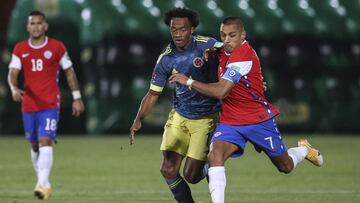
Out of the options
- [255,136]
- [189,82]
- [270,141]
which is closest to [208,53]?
[189,82]

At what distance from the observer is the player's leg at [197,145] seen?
1116 centimetres

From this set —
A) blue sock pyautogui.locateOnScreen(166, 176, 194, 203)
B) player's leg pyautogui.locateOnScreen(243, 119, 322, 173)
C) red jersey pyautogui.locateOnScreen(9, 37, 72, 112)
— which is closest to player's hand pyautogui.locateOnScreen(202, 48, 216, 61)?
player's leg pyautogui.locateOnScreen(243, 119, 322, 173)

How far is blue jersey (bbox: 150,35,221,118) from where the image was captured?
11.0m

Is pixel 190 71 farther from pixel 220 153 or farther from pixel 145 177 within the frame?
pixel 145 177

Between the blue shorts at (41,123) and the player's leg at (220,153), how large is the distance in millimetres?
3673

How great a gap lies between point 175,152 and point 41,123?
3101 mm

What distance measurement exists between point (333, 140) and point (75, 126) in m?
7.03

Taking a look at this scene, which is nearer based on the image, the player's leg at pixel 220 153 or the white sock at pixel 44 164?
→ the player's leg at pixel 220 153

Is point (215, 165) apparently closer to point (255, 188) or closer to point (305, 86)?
point (255, 188)

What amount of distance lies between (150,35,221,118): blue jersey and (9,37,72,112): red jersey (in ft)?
10.2

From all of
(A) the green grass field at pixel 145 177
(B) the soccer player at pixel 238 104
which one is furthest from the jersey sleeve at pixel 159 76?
(A) the green grass field at pixel 145 177

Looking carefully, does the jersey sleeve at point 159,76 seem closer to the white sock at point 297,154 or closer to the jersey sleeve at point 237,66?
the jersey sleeve at point 237,66

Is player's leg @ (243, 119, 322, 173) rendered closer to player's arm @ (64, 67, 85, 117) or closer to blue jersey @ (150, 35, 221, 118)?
blue jersey @ (150, 35, 221, 118)

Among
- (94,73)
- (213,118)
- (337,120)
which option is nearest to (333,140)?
(337,120)
